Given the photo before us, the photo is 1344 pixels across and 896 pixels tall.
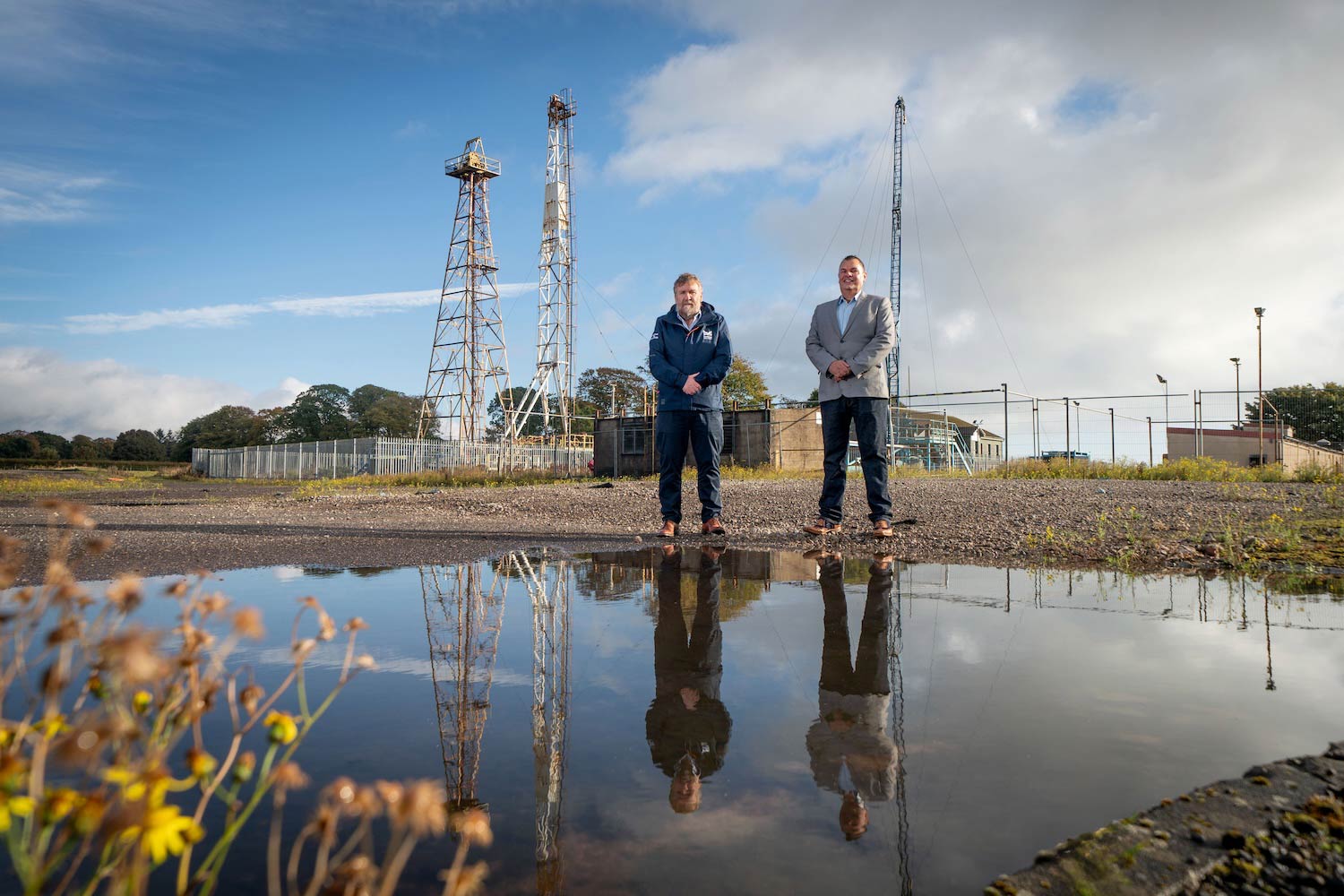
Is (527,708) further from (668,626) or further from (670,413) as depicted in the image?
(670,413)

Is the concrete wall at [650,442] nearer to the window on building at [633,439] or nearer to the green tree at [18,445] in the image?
the window on building at [633,439]

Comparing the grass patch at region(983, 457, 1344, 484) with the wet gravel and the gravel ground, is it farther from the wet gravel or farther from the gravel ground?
the wet gravel

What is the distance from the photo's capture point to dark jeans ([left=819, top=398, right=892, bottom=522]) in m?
5.73

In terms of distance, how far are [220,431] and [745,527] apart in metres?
70.7

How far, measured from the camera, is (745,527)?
6668mm

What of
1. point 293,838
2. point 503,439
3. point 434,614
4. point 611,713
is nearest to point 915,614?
point 611,713

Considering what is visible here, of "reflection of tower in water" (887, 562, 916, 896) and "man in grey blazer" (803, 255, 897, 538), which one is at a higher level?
"man in grey blazer" (803, 255, 897, 538)

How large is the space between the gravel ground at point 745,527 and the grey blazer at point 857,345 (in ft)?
3.60

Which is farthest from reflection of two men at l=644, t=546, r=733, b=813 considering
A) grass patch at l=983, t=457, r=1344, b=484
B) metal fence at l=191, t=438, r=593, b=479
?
metal fence at l=191, t=438, r=593, b=479

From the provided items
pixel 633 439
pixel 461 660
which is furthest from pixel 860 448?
pixel 633 439

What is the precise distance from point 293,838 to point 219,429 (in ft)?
246

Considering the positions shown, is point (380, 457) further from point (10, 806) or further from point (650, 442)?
point (10, 806)

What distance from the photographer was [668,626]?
2941mm

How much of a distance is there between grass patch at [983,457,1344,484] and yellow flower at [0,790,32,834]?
16.2 meters
